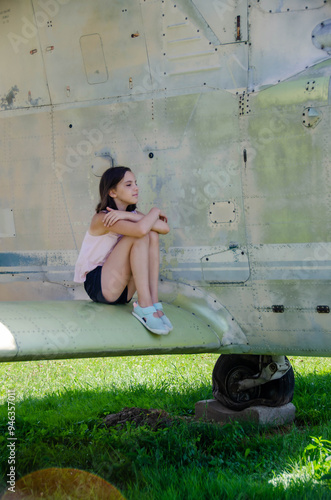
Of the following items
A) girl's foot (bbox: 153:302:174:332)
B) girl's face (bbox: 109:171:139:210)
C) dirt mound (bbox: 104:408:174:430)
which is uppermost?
girl's face (bbox: 109:171:139:210)

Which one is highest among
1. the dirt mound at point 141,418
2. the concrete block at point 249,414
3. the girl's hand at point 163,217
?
the girl's hand at point 163,217

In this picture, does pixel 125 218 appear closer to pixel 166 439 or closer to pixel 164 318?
pixel 164 318

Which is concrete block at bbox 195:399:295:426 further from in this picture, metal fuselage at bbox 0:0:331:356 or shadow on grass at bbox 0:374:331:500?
metal fuselage at bbox 0:0:331:356

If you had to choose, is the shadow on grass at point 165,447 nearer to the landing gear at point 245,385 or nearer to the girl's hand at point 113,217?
the landing gear at point 245,385

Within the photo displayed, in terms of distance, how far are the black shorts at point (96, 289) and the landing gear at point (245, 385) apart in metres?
1.60

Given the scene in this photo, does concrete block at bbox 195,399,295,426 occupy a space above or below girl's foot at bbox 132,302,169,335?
below

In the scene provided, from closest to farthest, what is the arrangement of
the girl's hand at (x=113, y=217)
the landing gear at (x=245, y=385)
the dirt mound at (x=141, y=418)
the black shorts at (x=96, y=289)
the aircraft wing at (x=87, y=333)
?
the aircraft wing at (x=87, y=333)
the girl's hand at (x=113, y=217)
the black shorts at (x=96, y=289)
the dirt mound at (x=141, y=418)
the landing gear at (x=245, y=385)

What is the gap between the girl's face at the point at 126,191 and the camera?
4.16 metres

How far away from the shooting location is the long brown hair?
13.7 feet

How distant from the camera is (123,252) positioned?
4031mm

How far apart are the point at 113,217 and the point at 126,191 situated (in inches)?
9.6

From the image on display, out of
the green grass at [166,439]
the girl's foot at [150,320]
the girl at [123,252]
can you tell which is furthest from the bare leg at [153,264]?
the green grass at [166,439]

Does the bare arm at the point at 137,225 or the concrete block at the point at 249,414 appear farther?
the concrete block at the point at 249,414

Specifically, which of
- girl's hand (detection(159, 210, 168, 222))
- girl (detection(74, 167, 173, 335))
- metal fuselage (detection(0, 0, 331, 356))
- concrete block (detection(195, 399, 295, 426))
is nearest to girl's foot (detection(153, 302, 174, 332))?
girl (detection(74, 167, 173, 335))
